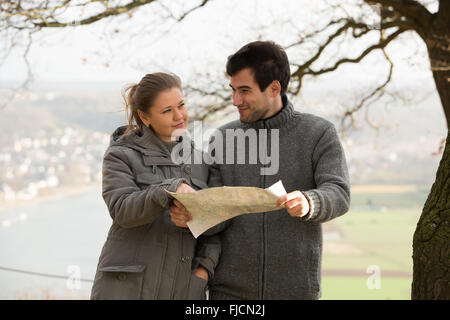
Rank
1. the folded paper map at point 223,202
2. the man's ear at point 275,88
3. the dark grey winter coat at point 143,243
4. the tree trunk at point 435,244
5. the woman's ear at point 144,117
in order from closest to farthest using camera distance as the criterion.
Result: 1. the folded paper map at point 223,202
2. the dark grey winter coat at point 143,243
3. the woman's ear at point 144,117
4. the man's ear at point 275,88
5. the tree trunk at point 435,244

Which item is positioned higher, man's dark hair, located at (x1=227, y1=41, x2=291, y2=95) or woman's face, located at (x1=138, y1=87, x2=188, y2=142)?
man's dark hair, located at (x1=227, y1=41, x2=291, y2=95)

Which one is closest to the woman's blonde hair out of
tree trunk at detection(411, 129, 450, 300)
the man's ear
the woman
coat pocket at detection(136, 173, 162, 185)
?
the woman

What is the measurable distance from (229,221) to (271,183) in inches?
8.6

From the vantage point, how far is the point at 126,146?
193 centimetres

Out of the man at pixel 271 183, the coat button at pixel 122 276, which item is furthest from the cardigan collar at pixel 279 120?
the coat button at pixel 122 276

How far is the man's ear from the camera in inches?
81.7

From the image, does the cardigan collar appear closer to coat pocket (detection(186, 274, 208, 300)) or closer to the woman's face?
the woman's face

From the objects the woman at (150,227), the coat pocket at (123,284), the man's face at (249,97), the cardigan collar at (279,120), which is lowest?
the coat pocket at (123,284)

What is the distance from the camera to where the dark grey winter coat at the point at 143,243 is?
6.12ft

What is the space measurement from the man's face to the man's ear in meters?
0.02

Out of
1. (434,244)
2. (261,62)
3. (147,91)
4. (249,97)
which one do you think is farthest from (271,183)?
(434,244)

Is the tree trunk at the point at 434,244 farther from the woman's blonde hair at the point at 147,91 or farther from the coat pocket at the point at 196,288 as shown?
the woman's blonde hair at the point at 147,91

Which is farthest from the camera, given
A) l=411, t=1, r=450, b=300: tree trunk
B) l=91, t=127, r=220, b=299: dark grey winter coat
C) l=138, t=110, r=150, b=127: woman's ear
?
l=411, t=1, r=450, b=300: tree trunk

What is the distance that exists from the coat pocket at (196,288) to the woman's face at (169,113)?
21.0 inches
